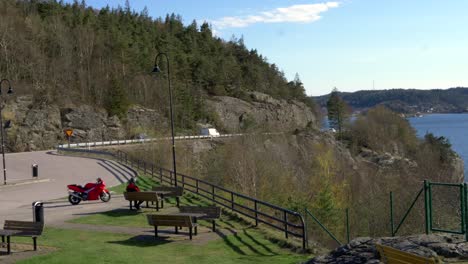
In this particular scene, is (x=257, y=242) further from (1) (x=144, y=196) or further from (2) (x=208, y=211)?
(1) (x=144, y=196)

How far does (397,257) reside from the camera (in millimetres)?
9188

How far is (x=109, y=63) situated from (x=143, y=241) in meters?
89.0

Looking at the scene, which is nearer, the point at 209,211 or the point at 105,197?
the point at 209,211

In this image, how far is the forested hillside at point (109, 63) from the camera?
84562 mm

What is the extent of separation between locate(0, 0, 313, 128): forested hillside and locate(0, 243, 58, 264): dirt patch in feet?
218

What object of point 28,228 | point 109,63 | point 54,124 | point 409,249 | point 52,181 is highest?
point 109,63

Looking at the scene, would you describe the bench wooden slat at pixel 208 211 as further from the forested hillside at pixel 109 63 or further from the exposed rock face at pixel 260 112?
the exposed rock face at pixel 260 112

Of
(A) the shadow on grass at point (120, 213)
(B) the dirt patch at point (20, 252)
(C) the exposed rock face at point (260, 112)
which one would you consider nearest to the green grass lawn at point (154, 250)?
(B) the dirt patch at point (20, 252)

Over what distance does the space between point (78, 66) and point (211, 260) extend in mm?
87181

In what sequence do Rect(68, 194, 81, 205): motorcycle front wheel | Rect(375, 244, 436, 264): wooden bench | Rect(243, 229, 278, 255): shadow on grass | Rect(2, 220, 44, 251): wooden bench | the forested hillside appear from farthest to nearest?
the forested hillside
Rect(68, 194, 81, 205): motorcycle front wheel
Rect(2, 220, 44, 251): wooden bench
Rect(243, 229, 278, 255): shadow on grass
Rect(375, 244, 436, 264): wooden bench

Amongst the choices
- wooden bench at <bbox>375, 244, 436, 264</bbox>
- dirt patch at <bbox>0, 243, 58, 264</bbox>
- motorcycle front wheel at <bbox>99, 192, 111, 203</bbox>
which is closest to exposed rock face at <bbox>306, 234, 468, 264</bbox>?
wooden bench at <bbox>375, 244, 436, 264</bbox>

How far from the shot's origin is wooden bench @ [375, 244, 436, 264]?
8.62 m

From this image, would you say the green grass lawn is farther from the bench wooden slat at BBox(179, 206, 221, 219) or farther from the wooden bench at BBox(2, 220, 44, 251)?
the bench wooden slat at BBox(179, 206, 221, 219)

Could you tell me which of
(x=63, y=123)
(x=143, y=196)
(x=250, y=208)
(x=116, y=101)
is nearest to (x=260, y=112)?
(x=116, y=101)
